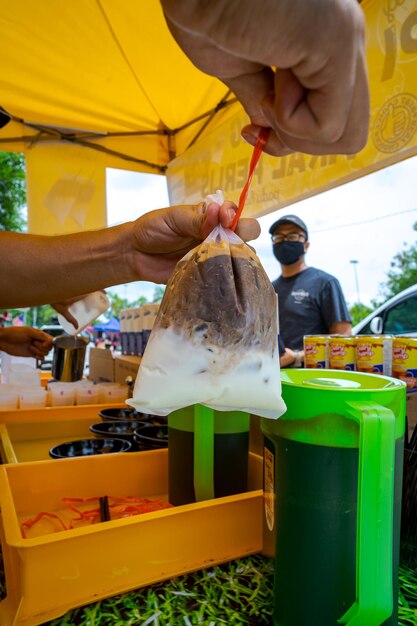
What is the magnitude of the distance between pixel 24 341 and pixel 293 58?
213 centimetres

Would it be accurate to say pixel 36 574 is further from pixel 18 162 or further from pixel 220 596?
pixel 18 162

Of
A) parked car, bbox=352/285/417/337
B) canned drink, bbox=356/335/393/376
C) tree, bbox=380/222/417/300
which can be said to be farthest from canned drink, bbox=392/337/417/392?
tree, bbox=380/222/417/300

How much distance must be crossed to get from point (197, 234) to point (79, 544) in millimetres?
560

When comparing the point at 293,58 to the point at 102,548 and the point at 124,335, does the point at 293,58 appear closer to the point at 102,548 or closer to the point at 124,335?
the point at 102,548

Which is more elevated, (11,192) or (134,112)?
(11,192)

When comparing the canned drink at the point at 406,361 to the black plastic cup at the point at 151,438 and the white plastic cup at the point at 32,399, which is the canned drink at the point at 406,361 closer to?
the black plastic cup at the point at 151,438

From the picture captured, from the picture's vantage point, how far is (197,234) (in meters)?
0.82

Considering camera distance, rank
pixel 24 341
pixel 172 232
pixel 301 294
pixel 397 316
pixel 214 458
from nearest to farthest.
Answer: pixel 214 458 < pixel 172 232 < pixel 24 341 < pixel 301 294 < pixel 397 316

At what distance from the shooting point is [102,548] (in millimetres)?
578

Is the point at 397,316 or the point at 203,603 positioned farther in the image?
the point at 397,316

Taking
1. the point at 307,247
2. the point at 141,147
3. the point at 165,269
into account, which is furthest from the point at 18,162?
the point at 165,269

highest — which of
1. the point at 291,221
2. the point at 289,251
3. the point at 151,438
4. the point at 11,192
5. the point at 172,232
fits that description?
the point at 11,192

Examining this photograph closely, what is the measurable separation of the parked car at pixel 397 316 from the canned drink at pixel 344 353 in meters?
4.28

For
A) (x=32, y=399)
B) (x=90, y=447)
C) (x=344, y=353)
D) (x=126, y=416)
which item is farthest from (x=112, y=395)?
(x=344, y=353)
